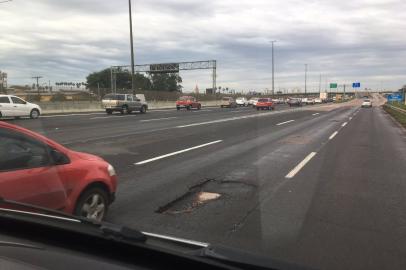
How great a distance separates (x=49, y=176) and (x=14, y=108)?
2591 centimetres

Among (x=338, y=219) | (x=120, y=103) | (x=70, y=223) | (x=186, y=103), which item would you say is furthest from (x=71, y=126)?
(x=186, y=103)

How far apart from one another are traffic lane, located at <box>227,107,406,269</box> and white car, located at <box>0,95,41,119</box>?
72.2 feet

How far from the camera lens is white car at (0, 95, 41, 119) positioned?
28297 millimetres

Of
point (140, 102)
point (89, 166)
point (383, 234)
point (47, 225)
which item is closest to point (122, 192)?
point (89, 166)

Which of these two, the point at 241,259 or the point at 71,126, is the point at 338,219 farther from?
the point at 71,126

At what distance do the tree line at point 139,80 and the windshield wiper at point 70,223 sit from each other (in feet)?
371

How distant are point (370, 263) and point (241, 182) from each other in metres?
4.54

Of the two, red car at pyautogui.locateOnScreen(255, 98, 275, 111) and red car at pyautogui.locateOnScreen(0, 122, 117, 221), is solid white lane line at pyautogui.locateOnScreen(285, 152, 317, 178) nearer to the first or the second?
red car at pyautogui.locateOnScreen(0, 122, 117, 221)

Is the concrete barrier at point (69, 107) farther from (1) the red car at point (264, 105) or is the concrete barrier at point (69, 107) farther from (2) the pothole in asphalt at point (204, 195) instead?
(2) the pothole in asphalt at point (204, 195)

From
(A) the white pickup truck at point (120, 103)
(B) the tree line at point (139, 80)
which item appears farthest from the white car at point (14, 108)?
(B) the tree line at point (139, 80)

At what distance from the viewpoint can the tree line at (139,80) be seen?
12538 centimetres

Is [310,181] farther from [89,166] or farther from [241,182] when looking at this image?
[89,166]

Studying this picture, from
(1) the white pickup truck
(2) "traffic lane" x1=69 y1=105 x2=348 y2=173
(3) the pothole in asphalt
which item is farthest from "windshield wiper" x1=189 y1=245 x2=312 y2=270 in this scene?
(1) the white pickup truck

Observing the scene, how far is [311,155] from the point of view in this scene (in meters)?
13.6
